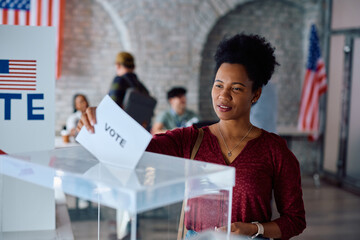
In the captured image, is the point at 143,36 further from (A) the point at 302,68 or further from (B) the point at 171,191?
(B) the point at 171,191

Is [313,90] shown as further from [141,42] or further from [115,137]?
[115,137]

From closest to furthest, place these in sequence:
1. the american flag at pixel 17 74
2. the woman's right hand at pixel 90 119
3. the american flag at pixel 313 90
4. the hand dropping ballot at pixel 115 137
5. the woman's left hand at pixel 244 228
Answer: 1. the hand dropping ballot at pixel 115 137
2. the woman's right hand at pixel 90 119
3. the woman's left hand at pixel 244 228
4. the american flag at pixel 17 74
5. the american flag at pixel 313 90

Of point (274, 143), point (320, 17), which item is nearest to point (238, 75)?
point (274, 143)

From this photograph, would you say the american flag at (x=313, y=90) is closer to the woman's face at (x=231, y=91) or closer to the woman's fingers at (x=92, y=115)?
the woman's face at (x=231, y=91)

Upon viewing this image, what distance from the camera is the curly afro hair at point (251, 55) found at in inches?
51.0

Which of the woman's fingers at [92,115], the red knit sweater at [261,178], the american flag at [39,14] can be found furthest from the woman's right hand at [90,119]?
the american flag at [39,14]

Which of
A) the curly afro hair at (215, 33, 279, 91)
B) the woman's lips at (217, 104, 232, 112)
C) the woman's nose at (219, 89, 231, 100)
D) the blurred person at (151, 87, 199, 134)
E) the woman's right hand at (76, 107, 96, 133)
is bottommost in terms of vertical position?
the blurred person at (151, 87, 199, 134)

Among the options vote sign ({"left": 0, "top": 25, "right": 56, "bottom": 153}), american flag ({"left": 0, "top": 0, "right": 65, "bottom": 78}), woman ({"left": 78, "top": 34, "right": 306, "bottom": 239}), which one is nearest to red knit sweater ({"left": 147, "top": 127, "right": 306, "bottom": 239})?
woman ({"left": 78, "top": 34, "right": 306, "bottom": 239})

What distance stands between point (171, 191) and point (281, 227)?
669mm

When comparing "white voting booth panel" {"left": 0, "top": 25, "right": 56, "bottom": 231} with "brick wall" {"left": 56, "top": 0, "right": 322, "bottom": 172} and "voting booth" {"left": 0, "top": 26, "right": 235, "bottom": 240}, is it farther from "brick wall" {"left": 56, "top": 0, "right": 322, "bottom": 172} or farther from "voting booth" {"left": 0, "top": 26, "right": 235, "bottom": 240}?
"brick wall" {"left": 56, "top": 0, "right": 322, "bottom": 172}

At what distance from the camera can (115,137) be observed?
86 centimetres

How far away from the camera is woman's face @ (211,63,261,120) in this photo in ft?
4.12

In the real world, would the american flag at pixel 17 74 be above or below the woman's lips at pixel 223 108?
above

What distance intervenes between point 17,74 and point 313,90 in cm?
503
